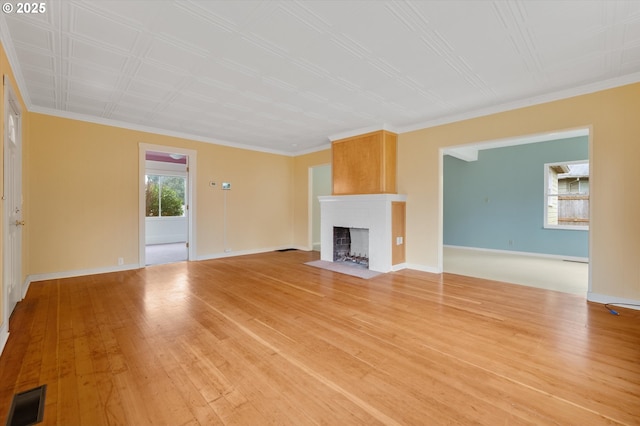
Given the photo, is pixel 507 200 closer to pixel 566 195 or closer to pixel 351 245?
pixel 566 195

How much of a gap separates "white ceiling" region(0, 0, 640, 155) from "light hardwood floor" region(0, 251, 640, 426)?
268 cm

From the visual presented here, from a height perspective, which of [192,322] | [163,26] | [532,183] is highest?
[163,26]

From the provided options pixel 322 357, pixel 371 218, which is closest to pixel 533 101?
pixel 371 218

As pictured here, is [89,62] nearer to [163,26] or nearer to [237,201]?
[163,26]

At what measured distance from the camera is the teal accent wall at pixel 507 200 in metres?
6.16

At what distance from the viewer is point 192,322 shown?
276 centimetres

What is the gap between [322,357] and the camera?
2123 mm

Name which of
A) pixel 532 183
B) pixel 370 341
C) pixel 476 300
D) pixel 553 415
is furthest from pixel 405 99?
pixel 532 183

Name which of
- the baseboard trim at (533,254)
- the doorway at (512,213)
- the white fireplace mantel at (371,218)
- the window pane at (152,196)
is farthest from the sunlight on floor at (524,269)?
the window pane at (152,196)

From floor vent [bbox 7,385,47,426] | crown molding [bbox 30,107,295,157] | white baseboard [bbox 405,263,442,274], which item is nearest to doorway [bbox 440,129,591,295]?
white baseboard [bbox 405,263,442,274]

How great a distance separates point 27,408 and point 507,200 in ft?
27.8

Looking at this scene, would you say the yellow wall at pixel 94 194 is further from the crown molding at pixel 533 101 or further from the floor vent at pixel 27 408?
the crown molding at pixel 533 101

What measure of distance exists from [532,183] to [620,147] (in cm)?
358

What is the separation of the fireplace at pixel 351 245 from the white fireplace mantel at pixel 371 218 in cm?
13
